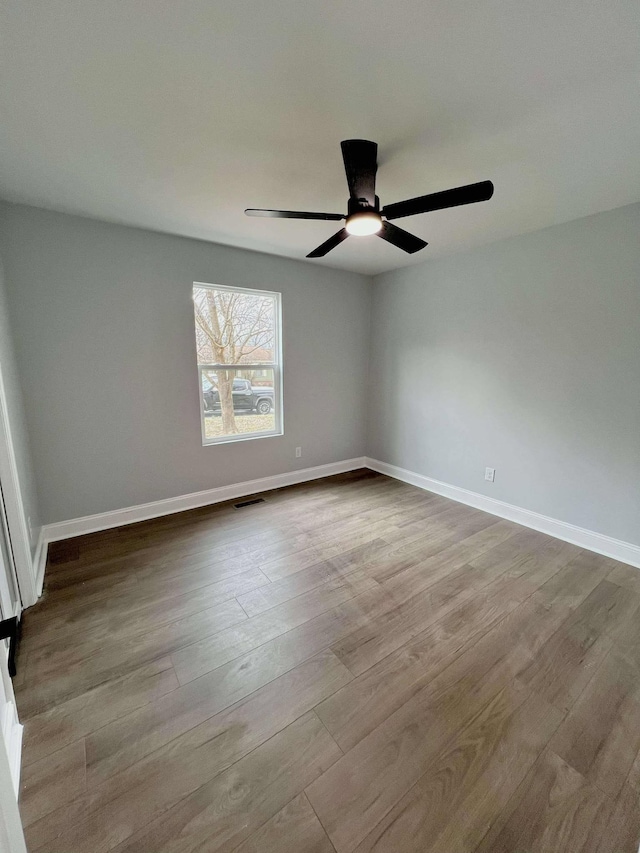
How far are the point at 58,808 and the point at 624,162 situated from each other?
3717mm

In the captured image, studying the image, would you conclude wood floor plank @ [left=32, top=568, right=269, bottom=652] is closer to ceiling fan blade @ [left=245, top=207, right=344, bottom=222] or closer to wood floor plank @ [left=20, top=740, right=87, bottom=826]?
wood floor plank @ [left=20, top=740, right=87, bottom=826]

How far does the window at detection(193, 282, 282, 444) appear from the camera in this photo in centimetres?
323

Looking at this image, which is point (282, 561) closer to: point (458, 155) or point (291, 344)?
point (291, 344)

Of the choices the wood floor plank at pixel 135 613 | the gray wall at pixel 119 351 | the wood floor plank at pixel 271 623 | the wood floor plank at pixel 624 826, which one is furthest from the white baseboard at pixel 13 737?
the wood floor plank at pixel 624 826

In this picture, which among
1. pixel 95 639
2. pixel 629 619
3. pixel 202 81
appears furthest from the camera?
pixel 629 619

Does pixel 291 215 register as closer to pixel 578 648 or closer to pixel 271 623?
pixel 271 623

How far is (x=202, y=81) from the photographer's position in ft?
4.27

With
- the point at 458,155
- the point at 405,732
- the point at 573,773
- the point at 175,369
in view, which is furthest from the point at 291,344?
the point at 573,773

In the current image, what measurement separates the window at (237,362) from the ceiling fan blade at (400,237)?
5.89 feet

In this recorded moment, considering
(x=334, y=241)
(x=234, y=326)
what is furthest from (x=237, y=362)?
(x=334, y=241)

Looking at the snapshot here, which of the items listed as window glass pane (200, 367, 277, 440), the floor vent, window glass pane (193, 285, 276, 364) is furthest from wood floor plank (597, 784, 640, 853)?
window glass pane (193, 285, 276, 364)

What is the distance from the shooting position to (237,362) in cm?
343

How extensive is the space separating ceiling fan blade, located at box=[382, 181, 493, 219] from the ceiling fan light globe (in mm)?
57

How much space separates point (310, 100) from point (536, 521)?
131 inches
